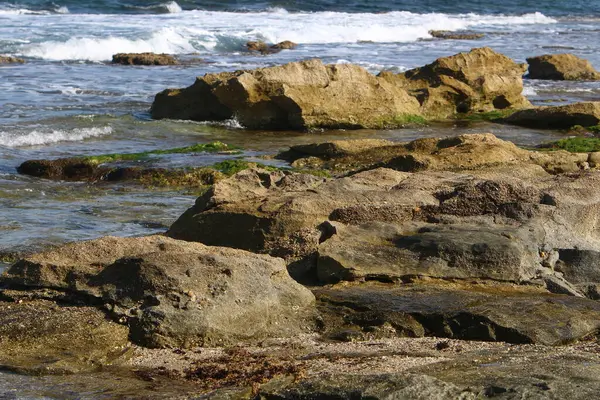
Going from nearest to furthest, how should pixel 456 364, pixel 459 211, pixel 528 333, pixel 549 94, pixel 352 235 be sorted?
pixel 456 364 < pixel 528 333 < pixel 352 235 < pixel 459 211 < pixel 549 94

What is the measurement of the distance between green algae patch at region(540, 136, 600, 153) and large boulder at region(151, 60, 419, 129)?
3.48 meters

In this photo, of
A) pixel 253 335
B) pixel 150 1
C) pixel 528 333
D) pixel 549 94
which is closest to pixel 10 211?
pixel 253 335

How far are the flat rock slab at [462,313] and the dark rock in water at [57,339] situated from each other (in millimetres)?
1206

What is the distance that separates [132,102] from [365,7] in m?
27.4

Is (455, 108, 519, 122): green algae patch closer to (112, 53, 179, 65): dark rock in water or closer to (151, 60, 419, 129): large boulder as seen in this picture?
(151, 60, 419, 129): large boulder

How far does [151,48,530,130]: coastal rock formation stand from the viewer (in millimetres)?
15594

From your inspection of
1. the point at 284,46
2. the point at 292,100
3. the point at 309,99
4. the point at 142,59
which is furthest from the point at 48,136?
the point at 284,46

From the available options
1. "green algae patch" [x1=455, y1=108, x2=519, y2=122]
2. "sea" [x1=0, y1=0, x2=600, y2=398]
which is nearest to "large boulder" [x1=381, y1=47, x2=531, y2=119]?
"green algae patch" [x1=455, y1=108, x2=519, y2=122]

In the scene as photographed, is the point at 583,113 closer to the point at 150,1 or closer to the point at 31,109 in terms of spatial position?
the point at 31,109

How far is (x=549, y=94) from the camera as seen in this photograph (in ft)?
66.1

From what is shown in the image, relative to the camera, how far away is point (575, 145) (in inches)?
499

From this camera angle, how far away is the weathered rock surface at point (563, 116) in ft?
49.2

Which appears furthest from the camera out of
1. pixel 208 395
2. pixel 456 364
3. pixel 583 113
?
pixel 583 113

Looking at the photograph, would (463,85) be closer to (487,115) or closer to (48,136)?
(487,115)
